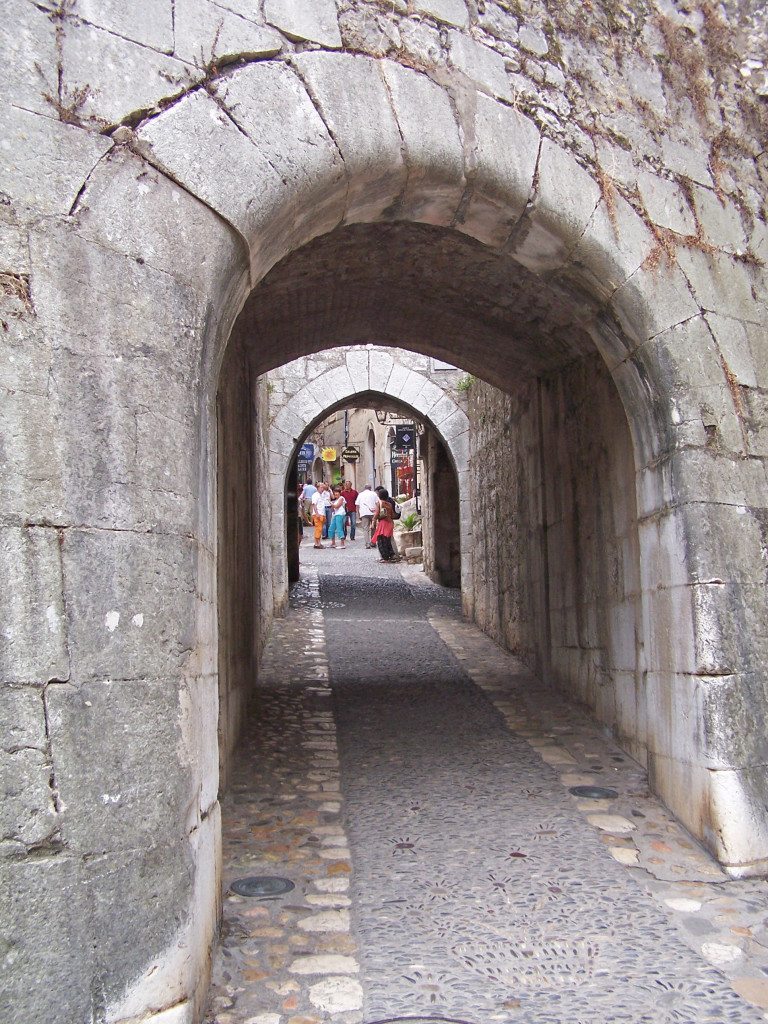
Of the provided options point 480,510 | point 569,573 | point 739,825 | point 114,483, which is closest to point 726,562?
point 739,825

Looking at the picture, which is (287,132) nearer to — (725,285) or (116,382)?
(116,382)

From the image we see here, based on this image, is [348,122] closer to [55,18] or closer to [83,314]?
[55,18]

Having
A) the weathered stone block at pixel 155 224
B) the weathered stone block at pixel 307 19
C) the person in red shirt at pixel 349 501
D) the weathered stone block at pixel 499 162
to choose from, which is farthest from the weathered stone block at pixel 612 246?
the person in red shirt at pixel 349 501

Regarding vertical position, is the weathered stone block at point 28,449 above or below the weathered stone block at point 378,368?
below

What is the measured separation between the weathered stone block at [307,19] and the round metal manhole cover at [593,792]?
123 inches

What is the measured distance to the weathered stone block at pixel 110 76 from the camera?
2.17m

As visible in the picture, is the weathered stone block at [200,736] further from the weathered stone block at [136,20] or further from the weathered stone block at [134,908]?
the weathered stone block at [136,20]

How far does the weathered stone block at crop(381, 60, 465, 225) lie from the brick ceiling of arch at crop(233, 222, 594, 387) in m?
0.76

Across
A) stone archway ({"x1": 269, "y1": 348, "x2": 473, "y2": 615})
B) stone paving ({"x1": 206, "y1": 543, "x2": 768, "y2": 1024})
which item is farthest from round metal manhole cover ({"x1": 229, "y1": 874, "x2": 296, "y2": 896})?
stone archway ({"x1": 269, "y1": 348, "x2": 473, "y2": 615})

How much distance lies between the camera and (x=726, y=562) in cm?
339

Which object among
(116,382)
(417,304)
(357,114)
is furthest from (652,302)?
(116,382)

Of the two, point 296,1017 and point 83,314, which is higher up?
point 83,314

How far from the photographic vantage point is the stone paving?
2.34 metres

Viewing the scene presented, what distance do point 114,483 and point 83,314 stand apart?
422 mm
